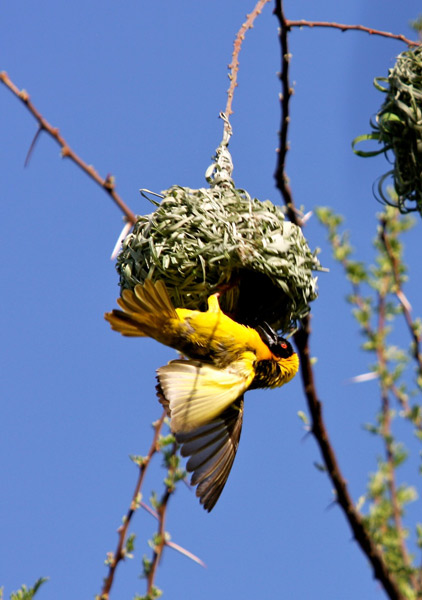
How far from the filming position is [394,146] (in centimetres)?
363

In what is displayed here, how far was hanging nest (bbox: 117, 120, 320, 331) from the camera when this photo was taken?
10.6 ft

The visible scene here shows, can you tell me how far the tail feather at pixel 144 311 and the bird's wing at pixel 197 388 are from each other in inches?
6.7

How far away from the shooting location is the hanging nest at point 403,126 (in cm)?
356

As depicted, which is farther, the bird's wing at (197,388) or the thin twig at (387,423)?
the thin twig at (387,423)

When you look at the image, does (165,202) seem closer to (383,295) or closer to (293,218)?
(293,218)

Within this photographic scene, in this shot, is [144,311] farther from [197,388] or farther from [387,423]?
[387,423]

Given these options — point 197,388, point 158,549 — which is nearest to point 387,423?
point 158,549

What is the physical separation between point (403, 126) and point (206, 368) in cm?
134

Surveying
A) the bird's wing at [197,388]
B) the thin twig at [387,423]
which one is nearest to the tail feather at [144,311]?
the bird's wing at [197,388]

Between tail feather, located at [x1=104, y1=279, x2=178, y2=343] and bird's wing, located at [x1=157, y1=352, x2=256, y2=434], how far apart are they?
0.56 feet

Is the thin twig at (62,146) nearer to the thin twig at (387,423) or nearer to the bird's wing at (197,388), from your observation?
the bird's wing at (197,388)

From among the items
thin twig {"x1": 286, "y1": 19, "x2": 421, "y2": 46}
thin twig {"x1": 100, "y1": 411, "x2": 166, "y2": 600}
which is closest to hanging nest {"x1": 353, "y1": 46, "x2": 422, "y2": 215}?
thin twig {"x1": 286, "y1": 19, "x2": 421, "y2": 46}

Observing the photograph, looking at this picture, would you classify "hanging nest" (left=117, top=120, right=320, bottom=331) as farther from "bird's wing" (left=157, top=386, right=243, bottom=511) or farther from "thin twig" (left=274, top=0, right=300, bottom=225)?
"bird's wing" (left=157, top=386, right=243, bottom=511)

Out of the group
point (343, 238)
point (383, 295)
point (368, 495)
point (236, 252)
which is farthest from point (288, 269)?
point (368, 495)
